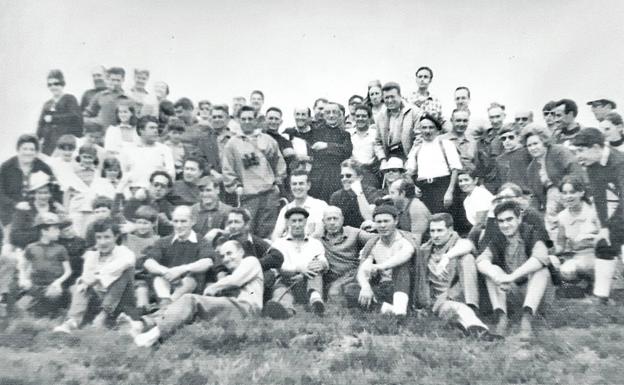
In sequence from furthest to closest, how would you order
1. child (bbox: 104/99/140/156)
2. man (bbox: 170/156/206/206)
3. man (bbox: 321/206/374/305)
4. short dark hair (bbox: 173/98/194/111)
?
1. short dark hair (bbox: 173/98/194/111)
2. child (bbox: 104/99/140/156)
3. man (bbox: 170/156/206/206)
4. man (bbox: 321/206/374/305)

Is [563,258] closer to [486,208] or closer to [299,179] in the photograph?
[486,208]

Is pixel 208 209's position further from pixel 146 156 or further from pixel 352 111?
pixel 352 111

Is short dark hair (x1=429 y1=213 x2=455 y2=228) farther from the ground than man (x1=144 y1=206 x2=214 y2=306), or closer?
farther from the ground

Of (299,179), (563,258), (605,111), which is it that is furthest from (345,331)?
(605,111)

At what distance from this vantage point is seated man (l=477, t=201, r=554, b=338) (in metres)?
5.18

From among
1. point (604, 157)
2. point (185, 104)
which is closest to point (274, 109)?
point (185, 104)

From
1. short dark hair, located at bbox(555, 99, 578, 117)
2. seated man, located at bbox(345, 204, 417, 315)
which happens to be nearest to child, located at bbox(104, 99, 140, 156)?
seated man, located at bbox(345, 204, 417, 315)

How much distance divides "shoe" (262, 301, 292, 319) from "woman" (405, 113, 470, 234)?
1.52 meters

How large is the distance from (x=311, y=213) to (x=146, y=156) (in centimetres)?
165

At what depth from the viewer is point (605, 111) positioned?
19.5 feet

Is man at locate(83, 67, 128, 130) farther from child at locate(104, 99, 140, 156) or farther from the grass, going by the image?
the grass

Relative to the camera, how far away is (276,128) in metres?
6.26

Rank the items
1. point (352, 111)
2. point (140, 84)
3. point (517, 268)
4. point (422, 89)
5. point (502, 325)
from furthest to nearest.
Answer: point (140, 84), point (422, 89), point (352, 111), point (517, 268), point (502, 325)

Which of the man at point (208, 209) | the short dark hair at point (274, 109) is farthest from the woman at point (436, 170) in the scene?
the man at point (208, 209)
